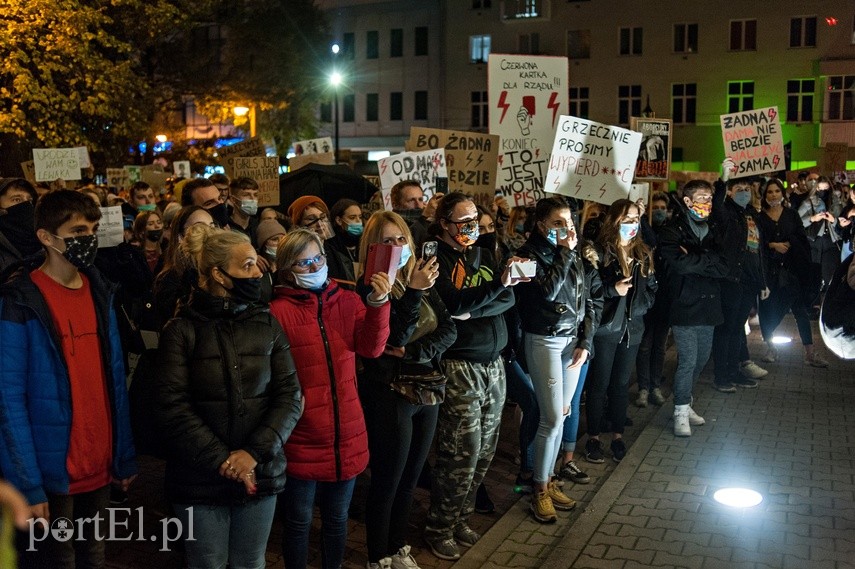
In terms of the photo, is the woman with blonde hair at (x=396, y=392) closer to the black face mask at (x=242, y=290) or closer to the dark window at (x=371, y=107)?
the black face mask at (x=242, y=290)

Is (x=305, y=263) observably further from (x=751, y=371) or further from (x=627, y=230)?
(x=751, y=371)

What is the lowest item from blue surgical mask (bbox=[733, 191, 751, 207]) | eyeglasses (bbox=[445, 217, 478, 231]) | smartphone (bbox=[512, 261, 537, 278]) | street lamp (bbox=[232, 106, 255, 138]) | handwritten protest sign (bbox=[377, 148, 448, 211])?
smartphone (bbox=[512, 261, 537, 278])

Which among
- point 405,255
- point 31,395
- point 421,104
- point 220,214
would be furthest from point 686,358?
point 421,104

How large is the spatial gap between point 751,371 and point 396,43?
4834 cm

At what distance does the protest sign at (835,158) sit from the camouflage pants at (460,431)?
16528mm

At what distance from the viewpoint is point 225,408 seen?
12.9 ft

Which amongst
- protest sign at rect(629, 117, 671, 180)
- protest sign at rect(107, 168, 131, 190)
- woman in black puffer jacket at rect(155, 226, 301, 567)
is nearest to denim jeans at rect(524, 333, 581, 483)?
woman in black puffer jacket at rect(155, 226, 301, 567)

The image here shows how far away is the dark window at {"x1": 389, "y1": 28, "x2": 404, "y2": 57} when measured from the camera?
55344 mm

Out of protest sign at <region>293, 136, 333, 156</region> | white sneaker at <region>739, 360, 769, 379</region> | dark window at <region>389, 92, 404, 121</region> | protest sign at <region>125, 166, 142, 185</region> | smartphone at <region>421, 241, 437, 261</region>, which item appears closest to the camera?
smartphone at <region>421, 241, 437, 261</region>

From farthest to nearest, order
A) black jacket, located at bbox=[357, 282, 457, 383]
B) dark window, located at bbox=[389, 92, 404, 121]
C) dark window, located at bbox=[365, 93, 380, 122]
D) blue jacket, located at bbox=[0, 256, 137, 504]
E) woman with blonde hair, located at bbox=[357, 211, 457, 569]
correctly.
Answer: dark window, located at bbox=[365, 93, 380, 122] < dark window, located at bbox=[389, 92, 404, 121] < woman with blonde hair, located at bbox=[357, 211, 457, 569] < black jacket, located at bbox=[357, 282, 457, 383] < blue jacket, located at bbox=[0, 256, 137, 504]

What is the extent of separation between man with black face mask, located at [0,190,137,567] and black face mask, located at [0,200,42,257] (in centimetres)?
128

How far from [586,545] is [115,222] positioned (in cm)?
→ 402

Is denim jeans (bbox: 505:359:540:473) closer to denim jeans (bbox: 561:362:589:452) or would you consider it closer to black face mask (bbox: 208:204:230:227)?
denim jeans (bbox: 561:362:589:452)

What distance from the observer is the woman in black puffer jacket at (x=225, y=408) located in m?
3.83
